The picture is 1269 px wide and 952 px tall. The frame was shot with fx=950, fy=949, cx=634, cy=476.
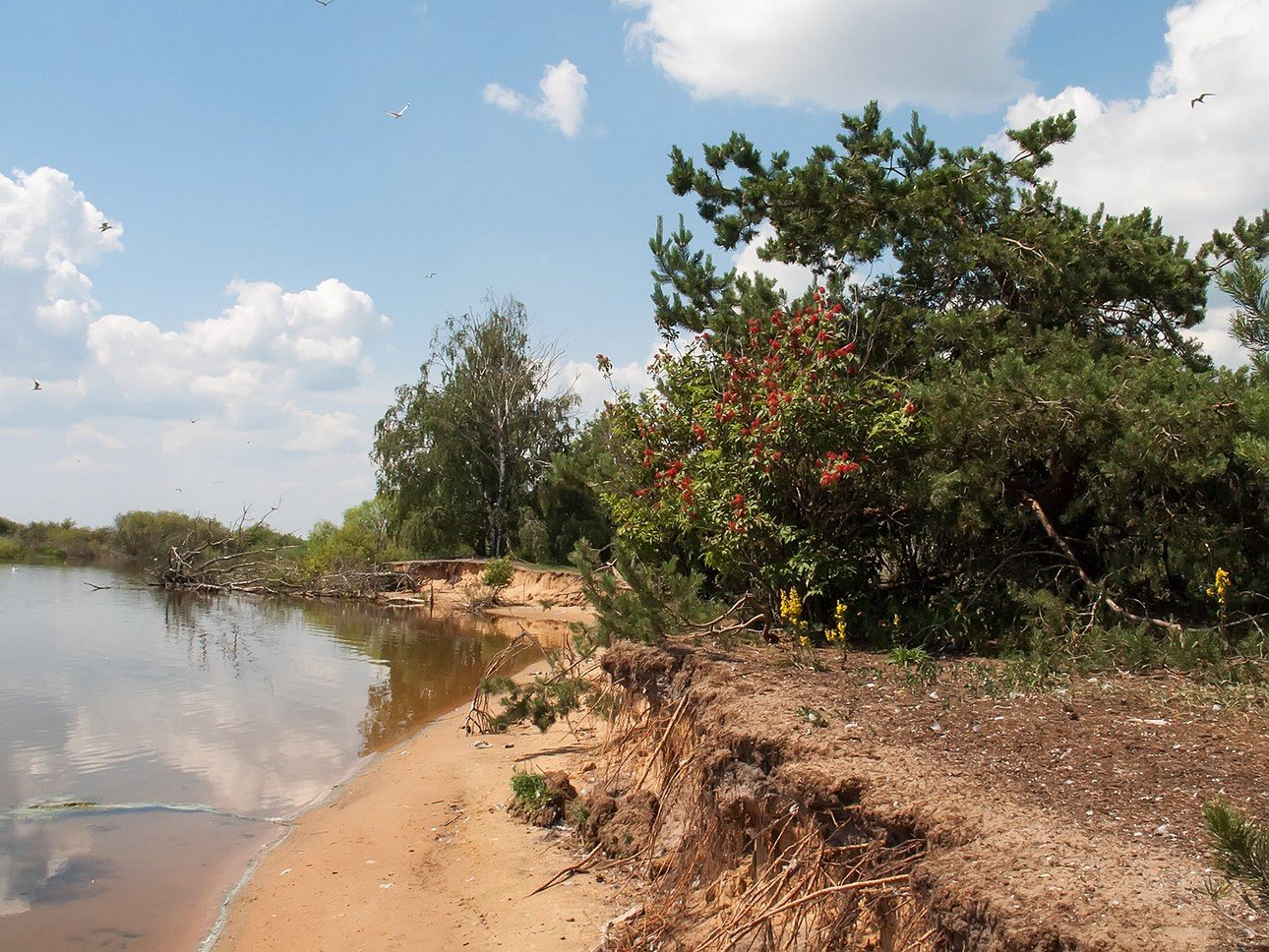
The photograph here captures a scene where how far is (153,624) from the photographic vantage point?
27547 mm

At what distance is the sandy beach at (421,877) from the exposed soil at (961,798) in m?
1.06

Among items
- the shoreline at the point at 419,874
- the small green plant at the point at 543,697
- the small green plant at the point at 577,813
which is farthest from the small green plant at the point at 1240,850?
the small green plant at the point at 543,697

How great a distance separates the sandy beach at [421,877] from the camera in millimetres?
6852

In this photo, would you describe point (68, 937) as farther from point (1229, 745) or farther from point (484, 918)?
point (1229, 745)

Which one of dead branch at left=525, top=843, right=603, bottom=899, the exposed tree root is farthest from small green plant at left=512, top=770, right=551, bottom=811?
dead branch at left=525, top=843, right=603, bottom=899

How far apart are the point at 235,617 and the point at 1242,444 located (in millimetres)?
29479

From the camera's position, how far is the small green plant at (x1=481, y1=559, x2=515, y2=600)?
1332 inches

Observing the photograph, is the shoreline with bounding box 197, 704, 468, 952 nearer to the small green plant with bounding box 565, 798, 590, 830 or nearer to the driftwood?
the small green plant with bounding box 565, 798, 590, 830

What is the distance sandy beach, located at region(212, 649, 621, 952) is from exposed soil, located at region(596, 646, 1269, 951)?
106cm

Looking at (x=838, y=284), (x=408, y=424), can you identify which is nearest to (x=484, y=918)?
(x=838, y=284)

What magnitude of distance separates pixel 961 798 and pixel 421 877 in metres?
5.18

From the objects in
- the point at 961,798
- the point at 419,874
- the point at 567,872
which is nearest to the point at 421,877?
the point at 419,874

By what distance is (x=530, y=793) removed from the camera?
9172mm

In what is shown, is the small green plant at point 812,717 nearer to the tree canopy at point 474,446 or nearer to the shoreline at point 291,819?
the shoreline at point 291,819
